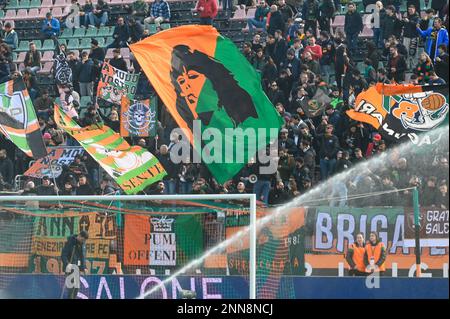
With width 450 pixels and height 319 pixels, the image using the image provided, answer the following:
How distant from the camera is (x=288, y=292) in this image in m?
15.9

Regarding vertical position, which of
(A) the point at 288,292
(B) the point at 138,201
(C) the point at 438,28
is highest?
(C) the point at 438,28

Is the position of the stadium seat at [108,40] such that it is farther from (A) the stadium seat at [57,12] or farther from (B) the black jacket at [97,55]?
(B) the black jacket at [97,55]

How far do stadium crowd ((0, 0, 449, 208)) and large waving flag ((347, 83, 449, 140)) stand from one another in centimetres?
50

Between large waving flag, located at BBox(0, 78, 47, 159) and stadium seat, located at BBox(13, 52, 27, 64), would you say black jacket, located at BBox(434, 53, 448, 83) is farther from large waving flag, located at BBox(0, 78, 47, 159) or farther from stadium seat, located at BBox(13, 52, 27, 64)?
stadium seat, located at BBox(13, 52, 27, 64)

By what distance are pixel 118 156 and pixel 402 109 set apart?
4999 millimetres

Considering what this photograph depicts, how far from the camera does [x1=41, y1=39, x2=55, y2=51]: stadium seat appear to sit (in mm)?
28219

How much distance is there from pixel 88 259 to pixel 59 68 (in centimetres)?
1062

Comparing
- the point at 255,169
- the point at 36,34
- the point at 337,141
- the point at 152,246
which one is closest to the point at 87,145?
the point at 255,169

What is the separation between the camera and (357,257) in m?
16.4

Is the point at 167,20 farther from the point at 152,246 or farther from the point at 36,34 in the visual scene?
the point at 152,246

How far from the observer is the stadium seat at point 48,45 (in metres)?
28.2

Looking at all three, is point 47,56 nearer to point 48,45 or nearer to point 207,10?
point 48,45

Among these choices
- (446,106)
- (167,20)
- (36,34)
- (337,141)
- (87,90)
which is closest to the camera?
(446,106)

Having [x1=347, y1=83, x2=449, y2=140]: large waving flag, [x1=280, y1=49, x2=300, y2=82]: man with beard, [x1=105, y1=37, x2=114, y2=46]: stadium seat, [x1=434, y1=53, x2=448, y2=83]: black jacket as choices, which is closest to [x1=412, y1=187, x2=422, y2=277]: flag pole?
[x1=347, y1=83, x2=449, y2=140]: large waving flag
